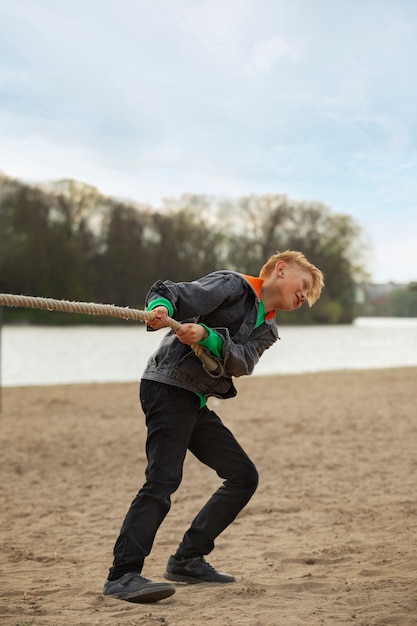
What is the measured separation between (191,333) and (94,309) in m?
0.44

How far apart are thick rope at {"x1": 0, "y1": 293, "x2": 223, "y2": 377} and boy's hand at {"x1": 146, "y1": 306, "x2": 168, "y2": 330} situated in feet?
0.05

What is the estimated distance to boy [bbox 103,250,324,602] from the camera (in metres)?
3.31

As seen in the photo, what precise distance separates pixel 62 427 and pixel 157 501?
7.59 metres

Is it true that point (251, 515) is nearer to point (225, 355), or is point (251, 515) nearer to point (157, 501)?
point (157, 501)

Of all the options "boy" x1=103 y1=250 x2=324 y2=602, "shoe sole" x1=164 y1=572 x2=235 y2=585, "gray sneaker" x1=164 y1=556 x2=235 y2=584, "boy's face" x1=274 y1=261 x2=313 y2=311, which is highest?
"boy's face" x1=274 y1=261 x2=313 y2=311

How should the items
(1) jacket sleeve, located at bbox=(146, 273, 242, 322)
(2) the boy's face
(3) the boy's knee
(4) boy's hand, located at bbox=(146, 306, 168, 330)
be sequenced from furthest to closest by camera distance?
(3) the boy's knee, (2) the boy's face, (1) jacket sleeve, located at bbox=(146, 273, 242, 322), (4) boy's hand, located at bbox=(146, 306, 168, 330)

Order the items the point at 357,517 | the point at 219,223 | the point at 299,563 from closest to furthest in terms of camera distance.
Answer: the point at 299,563
the point at 357,517
the point at 219,223

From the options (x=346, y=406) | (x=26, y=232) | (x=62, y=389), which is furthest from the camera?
(x=26, y=232)

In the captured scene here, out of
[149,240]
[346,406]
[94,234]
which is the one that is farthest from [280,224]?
[346,406]

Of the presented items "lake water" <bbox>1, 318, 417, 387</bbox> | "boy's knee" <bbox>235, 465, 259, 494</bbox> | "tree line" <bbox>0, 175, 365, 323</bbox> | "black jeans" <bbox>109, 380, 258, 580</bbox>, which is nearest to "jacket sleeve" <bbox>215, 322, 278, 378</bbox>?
"black jeans" <bbox>109, 380, 258, 580</bbox>

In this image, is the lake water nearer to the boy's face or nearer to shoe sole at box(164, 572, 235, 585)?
shoe sole at box(164, 572, 235, 585)

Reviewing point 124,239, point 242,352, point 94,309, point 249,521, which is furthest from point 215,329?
point 124,239

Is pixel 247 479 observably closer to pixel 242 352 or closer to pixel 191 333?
pixel 242 352

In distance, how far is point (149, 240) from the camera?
35.7 metres
